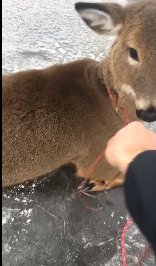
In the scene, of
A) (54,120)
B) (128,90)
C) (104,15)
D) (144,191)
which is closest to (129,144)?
(144,191)

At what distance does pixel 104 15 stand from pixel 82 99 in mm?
586

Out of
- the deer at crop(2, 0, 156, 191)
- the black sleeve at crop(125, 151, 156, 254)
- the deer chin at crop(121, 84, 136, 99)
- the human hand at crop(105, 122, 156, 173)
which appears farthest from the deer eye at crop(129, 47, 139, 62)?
the black sleeve at crop(125, 151, 156, 254)

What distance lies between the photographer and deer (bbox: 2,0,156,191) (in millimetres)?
2062

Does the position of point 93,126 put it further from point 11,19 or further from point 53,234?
point 11,19

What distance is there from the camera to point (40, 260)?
237 centimetres

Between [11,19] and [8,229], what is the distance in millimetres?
2799

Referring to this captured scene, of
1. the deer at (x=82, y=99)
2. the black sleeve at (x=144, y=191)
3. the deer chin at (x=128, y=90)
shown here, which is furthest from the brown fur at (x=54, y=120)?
the black sleeve at (x=144, y=191)

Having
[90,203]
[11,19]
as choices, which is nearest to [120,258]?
[90,203]

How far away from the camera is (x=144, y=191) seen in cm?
129

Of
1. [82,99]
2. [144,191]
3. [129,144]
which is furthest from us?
[82,99]

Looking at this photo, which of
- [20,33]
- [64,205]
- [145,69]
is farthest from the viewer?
[20,33]

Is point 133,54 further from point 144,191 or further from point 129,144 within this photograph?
point 144,191

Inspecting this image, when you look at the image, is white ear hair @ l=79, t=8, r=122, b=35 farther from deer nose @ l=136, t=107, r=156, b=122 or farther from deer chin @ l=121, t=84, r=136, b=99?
deer nose @ l=136, t=107, r=156, b=122

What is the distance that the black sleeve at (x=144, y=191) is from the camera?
1271mm
